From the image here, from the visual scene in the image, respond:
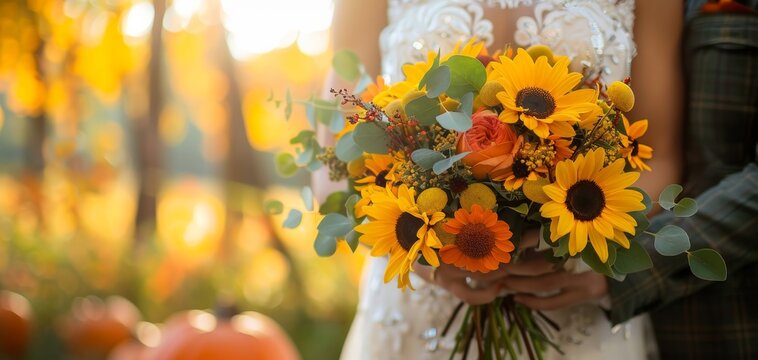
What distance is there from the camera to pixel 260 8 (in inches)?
150

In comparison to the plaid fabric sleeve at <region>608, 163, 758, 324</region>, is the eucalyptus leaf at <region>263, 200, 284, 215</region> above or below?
above

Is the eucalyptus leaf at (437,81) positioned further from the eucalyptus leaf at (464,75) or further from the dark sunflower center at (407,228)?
the dark sunflower center at (407,228)

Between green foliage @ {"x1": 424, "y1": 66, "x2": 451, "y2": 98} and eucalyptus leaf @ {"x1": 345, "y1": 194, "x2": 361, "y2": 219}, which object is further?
eucalyptus leaf @ {"x1": 345, "y1": 194, "x2": 361, "y2": 219}

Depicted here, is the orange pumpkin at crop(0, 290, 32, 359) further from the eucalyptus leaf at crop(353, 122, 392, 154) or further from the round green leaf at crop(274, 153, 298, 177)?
the eucalyptus leaf at crop(353, 122, 392, 154)

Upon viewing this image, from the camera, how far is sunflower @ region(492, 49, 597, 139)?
105 centimetres

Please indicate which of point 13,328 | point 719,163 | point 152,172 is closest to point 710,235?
point 719,163

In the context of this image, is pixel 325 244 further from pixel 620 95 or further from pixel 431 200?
pixel 620 95

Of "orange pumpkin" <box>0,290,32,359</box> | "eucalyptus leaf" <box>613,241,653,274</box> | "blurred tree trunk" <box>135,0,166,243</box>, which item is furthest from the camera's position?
"blurred tree trunk" <box>135,0,166,243</box>

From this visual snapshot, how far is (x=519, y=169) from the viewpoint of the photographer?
1063 mm

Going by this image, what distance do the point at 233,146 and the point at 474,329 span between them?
3.36 metres

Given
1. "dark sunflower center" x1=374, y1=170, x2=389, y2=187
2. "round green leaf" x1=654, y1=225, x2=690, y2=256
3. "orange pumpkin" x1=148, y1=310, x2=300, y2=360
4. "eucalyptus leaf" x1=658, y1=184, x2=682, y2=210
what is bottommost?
"orange pumpkin" x1=148, y1=310, x2=300, y2=360

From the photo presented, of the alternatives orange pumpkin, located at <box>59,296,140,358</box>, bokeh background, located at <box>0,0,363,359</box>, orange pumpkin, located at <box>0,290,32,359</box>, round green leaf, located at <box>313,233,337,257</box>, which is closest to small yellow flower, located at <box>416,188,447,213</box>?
round green leaf, located at <box>313,233,337,257</box>

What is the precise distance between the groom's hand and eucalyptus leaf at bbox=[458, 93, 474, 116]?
1.24ft

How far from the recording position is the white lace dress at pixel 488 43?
4.84ft
